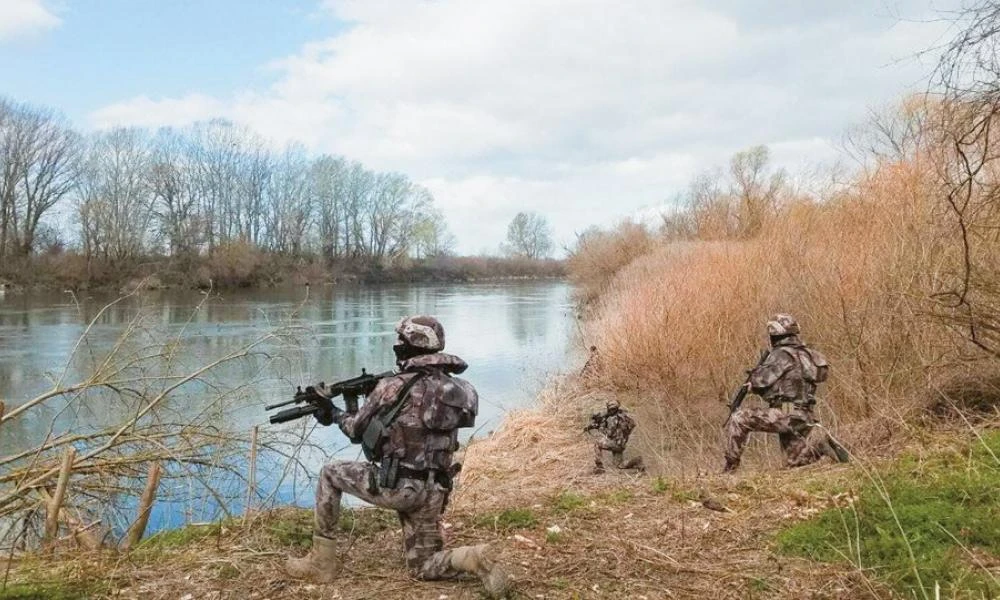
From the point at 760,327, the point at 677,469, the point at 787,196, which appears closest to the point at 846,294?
the point at 760,327

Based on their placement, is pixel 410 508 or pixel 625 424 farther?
pixel 625 424

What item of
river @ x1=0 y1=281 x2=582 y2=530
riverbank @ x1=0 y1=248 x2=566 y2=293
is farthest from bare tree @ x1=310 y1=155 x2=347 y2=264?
river @ x1=0 y1=281 x2=582 y2=530

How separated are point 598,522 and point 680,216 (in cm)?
2367

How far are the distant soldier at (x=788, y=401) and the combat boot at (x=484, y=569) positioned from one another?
4424mm

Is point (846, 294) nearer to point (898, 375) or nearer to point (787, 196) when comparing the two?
point (898, 375)

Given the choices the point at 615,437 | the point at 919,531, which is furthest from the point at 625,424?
the point at 919,531

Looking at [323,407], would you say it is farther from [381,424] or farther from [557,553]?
[557,553]

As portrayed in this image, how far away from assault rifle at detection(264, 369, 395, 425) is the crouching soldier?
2.3 inches

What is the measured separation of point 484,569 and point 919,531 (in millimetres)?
2333

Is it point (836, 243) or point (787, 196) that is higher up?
point (787, 196)

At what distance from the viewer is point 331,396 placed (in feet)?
13.4

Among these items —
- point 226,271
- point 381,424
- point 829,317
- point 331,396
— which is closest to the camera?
point 381,424

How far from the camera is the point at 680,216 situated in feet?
89.9

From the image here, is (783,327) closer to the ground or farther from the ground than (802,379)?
farther from the ground
